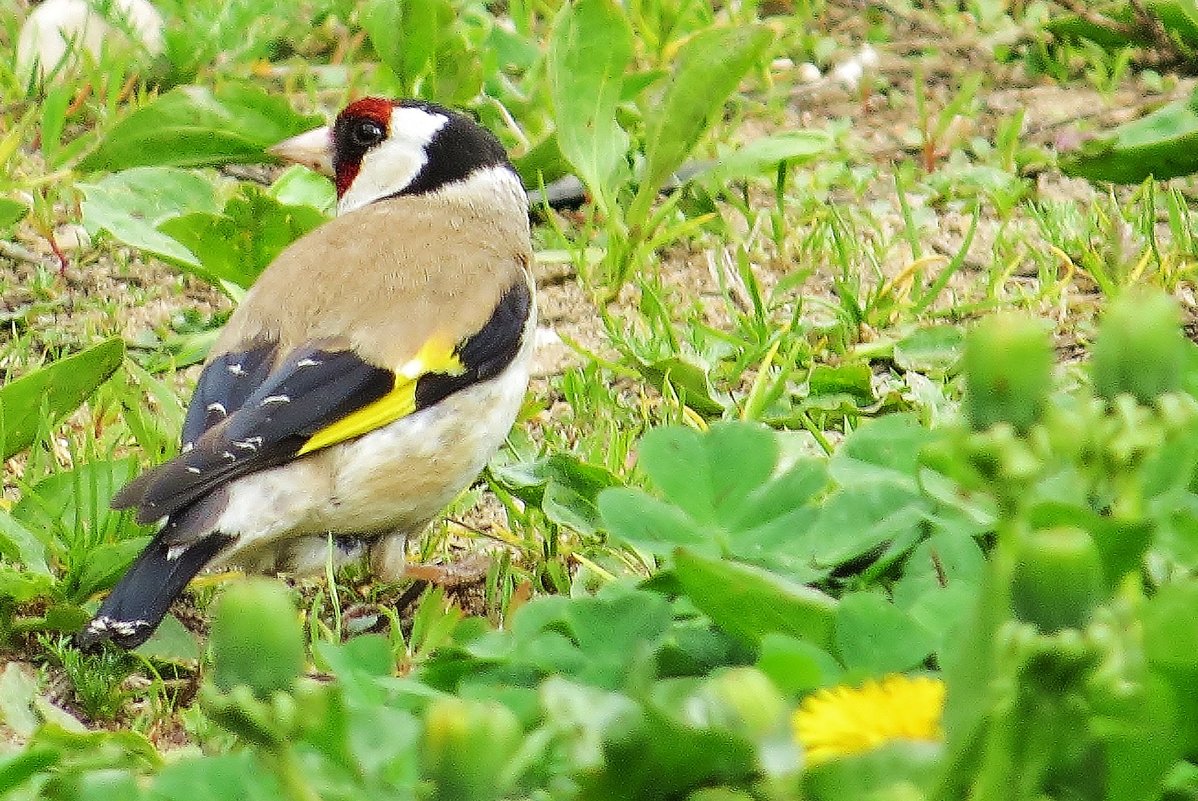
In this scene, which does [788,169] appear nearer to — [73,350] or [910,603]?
[73,350]

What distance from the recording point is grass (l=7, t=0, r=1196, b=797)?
84.0 inches

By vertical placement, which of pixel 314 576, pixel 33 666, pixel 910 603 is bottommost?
pixel 314 576

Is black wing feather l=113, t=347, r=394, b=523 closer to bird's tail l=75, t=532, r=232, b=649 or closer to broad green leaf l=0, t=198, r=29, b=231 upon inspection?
bird's tail l=75, t=532, r=232, b=649

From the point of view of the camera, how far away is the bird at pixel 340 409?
307cm

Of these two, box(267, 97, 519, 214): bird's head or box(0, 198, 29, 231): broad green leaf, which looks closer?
box(0, 198, 29, 231): broad green leaf

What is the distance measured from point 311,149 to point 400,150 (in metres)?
0.25

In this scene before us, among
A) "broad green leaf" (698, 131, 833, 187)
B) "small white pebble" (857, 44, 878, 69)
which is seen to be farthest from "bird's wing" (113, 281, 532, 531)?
"small white pebble" (857, 44, 878, 69)

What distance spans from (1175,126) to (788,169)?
1.10 meters

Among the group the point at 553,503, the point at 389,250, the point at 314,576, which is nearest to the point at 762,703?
the point at 553,503

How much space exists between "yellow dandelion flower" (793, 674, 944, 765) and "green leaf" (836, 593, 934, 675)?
110 millimetres

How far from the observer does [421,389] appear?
3441 mm

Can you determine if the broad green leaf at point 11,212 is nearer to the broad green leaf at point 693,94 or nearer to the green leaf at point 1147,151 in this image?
the broad green leaf at point 693,94

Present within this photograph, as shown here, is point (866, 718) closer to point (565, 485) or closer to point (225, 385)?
point (565, 485)

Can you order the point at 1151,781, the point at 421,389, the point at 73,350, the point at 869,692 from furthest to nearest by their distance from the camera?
the point at 73,350 → the point at 421,389 → the point at 869,692 → the point at 1151,781
